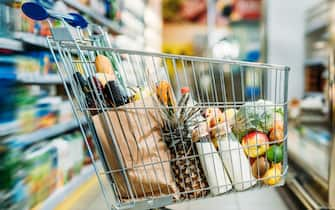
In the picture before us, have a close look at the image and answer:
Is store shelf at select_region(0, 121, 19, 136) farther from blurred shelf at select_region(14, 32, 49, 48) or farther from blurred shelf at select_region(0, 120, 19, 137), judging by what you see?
blurred shelf at select_region(14, 32, 49, 48)

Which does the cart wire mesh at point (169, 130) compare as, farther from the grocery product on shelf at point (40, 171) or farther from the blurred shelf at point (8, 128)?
the grocery product on shelf at point (40, 171)

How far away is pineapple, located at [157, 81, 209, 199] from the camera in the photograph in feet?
3.59

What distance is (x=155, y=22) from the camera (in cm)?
574

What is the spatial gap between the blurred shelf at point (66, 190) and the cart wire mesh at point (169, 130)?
83cm

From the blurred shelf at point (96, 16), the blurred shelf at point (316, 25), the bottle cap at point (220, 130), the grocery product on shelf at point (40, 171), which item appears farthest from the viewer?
the blurred shelf at point (316, 25)

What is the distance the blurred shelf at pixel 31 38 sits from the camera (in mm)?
1598

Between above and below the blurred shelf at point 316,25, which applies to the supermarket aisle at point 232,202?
below

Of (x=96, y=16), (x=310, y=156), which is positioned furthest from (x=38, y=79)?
(x=310, y=156)

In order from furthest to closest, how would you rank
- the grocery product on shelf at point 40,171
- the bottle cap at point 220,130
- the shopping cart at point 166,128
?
the grocery product on shelf at point 40,171, the bottle cap at point 220,130, the shopping cart at point 166,128

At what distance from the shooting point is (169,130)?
110 centimetres

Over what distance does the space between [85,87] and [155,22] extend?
4884 mm

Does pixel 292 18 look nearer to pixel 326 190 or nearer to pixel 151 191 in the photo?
pixel 326 190

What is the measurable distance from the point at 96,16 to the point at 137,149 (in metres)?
1.63

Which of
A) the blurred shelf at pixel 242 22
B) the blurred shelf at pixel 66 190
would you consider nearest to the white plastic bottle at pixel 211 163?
the blurred shelf at pixel 66 190
